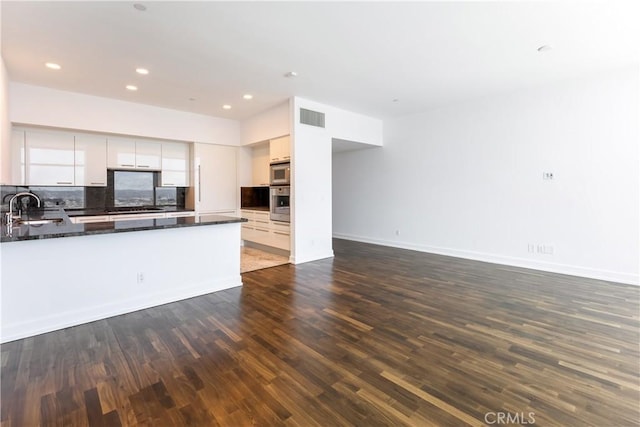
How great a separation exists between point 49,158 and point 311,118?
14.4ft

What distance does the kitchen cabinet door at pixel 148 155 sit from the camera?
5.69m

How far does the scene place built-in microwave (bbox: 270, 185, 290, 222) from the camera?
221 inches

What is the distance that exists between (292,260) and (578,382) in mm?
3977

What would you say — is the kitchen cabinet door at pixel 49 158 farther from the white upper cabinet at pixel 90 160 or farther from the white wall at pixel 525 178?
the white wall at pixel 525 178

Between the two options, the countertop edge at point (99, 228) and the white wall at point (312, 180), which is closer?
the countertop edge at point (99, 228)

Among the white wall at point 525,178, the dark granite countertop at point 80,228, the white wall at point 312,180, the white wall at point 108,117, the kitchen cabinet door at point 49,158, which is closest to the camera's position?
the dark granite countertop at point 80,228

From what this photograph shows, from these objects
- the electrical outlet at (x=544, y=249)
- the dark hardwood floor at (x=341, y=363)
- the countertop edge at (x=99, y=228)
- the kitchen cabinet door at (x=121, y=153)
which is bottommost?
the dark hardwood floor at (x=341, y=363)

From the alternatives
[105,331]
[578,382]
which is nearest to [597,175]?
[578,382]

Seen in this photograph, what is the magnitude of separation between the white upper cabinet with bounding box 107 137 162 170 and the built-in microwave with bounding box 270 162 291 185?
2313mm

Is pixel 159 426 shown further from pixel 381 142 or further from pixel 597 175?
pixel 381 142

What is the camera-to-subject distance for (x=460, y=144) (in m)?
5.70

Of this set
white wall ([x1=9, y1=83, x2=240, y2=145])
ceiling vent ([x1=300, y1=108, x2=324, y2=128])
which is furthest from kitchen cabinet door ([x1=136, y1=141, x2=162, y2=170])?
ceiling vent ([x1=300, y1=108, x2=324, y2=128])

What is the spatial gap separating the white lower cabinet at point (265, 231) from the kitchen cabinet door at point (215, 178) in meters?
0.53

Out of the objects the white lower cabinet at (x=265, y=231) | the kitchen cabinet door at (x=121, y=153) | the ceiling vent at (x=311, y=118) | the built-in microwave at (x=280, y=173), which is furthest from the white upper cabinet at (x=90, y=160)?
the ceiling vent at (x=311, y=118)
